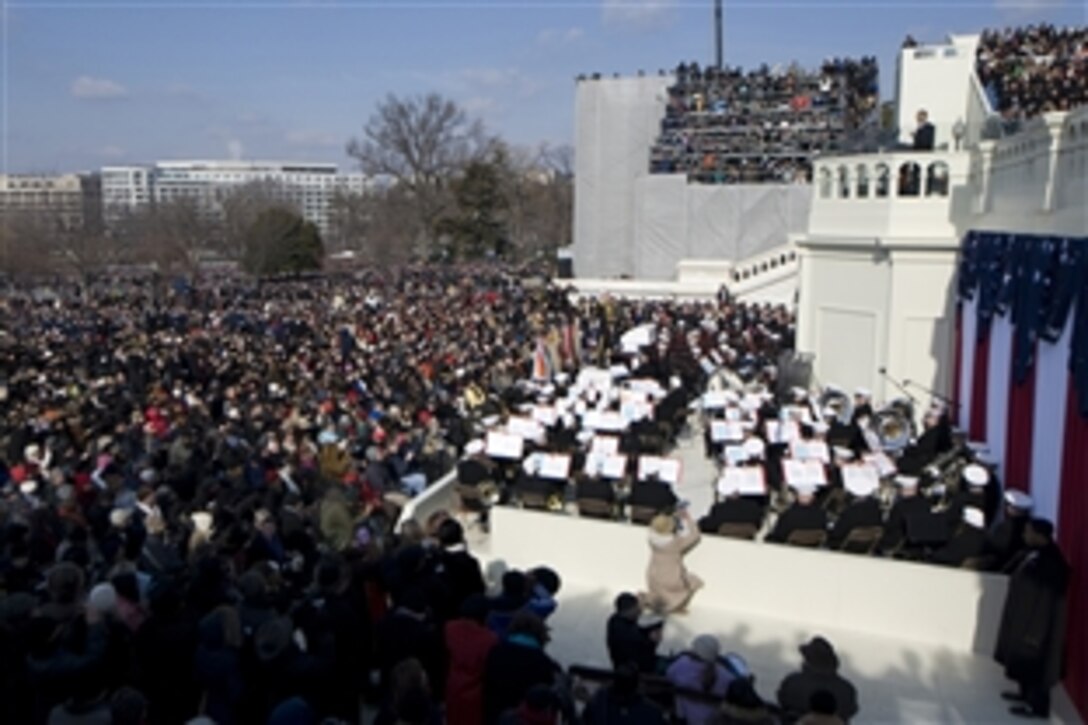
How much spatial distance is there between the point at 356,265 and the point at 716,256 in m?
31.5

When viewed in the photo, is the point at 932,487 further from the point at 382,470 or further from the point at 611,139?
the point at 611,139

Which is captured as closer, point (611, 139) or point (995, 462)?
point (995, 462)

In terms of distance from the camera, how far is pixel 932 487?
10.0 metres

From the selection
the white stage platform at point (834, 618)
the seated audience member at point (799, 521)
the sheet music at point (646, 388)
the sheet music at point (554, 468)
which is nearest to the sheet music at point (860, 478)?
the seated audience member at point (799, 521)

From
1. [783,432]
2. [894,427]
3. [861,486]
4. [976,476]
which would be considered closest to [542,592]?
[861,486]

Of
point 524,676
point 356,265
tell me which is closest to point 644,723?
point 524,676

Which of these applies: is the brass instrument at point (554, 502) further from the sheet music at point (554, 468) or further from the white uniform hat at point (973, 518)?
the white uniform hat at point (973, 518)

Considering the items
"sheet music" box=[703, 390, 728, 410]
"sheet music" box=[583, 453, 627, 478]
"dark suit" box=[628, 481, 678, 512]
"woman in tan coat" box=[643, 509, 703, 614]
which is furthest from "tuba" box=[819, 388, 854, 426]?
"woman in tan coat" box=[643, 509, 703, 614]

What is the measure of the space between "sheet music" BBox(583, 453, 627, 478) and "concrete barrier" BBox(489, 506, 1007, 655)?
40.0 inches

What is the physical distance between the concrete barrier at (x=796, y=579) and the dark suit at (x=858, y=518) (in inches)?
17.0

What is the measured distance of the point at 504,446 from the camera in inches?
439

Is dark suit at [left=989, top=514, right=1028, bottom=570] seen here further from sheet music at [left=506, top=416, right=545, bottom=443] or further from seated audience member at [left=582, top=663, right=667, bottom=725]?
sheet music at [left=506, top=416, right=545, bottom=443]

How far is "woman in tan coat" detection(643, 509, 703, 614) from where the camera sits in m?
8.23

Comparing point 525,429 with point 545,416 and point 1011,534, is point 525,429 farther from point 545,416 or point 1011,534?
point 1011,534
